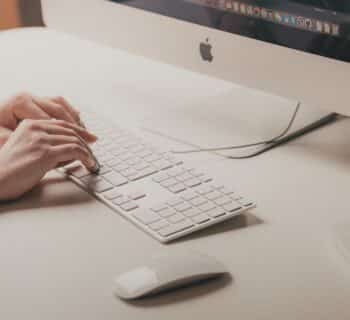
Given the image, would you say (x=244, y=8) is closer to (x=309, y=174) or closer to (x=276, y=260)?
(x=309, y=174)

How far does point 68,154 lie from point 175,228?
19 cm

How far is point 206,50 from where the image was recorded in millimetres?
1147

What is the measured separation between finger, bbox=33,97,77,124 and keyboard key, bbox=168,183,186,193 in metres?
0.21

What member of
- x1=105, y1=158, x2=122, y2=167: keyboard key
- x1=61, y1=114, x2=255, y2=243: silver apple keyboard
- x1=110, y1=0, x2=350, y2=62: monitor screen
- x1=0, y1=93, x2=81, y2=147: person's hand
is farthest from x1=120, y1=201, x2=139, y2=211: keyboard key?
x1=110, y1=0, x2=350, y2=62: monitor screen

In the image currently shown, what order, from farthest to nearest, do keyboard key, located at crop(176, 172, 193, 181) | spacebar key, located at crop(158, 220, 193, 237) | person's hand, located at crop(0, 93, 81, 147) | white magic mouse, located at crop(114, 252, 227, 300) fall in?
person's hand, located at crop(0, 93, 81, 147), keyboard key, located at crop(176, 172, 193, 181), spacebar key, located at crop(158, 220, 193, 237), white magic mouse, located at crop(114, 252, 227, 300)

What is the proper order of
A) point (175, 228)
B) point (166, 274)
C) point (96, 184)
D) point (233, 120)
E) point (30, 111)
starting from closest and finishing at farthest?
point (166, 274) < point (175, 228) < point (96, 184) < point (30, 111) < point (233, 120)

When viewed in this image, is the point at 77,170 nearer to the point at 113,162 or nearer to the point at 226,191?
the point at 113,162

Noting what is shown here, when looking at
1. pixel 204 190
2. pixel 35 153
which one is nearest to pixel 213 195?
pixel 204 190

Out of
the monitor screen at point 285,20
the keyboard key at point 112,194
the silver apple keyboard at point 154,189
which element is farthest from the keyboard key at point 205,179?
the monitor screen at point 285,20

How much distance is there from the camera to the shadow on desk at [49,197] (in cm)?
92

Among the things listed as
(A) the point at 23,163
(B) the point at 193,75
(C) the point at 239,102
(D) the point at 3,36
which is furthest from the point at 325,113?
(D) the point at 3,36

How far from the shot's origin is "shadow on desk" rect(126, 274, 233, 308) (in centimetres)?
75

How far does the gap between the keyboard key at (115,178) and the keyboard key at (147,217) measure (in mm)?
76

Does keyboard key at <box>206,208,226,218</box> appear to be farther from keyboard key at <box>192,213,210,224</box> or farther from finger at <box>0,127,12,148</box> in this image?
finger at <box>0,127,12,148</box>
